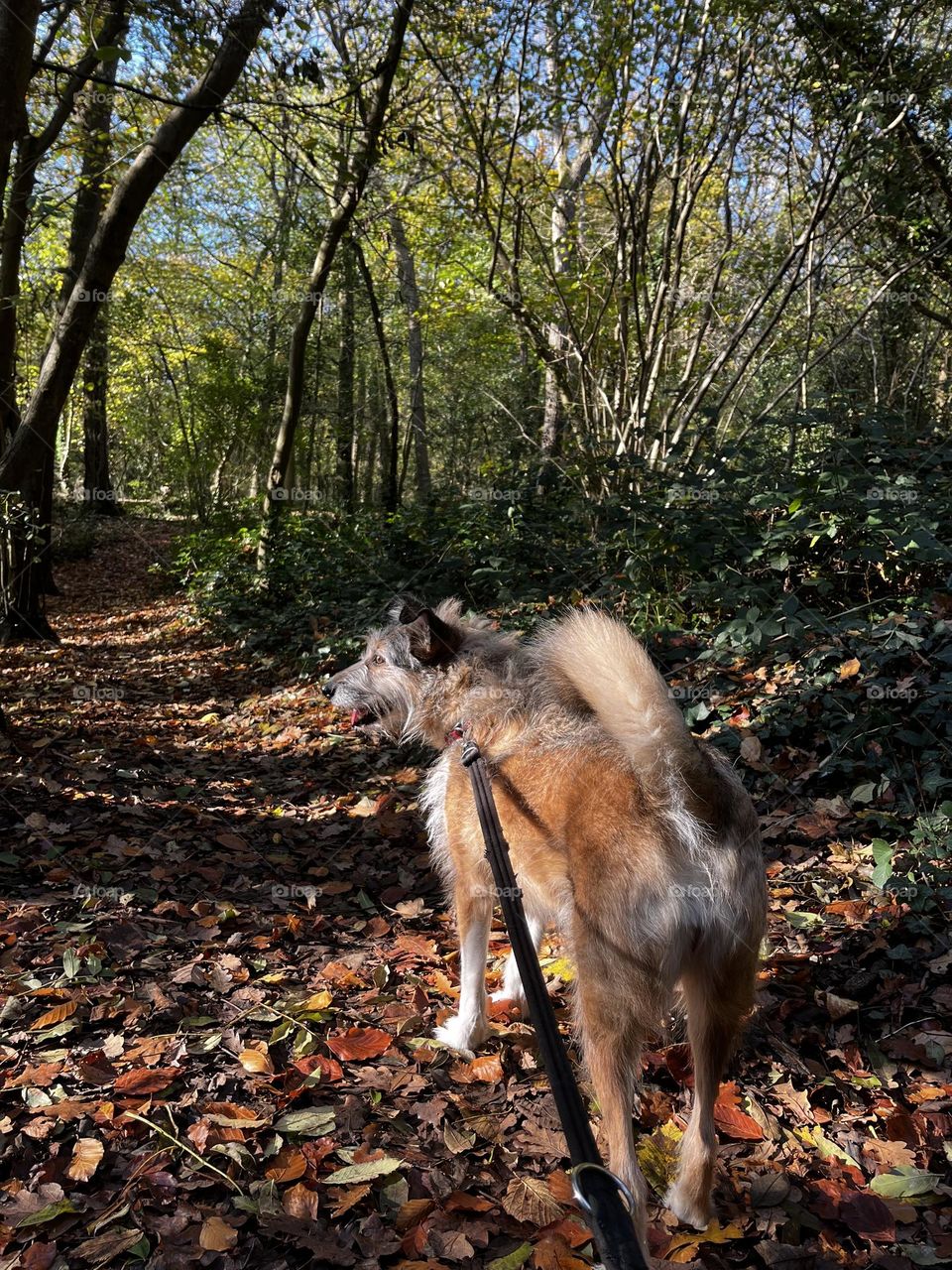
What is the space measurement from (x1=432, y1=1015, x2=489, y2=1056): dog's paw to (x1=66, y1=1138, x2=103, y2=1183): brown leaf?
1500 millimetres

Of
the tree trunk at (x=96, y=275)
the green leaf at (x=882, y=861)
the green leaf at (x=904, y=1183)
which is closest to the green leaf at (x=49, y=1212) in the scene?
the green leaf at (x=904, y=1183)

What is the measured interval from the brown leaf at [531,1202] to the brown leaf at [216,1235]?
909 millimetres

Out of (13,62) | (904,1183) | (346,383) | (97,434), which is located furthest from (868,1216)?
(97,434)

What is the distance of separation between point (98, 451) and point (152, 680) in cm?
1594

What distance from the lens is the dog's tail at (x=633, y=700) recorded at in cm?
266

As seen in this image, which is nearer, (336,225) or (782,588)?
(782,588)

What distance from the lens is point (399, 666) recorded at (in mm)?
4430

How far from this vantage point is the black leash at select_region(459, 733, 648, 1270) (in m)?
1.62

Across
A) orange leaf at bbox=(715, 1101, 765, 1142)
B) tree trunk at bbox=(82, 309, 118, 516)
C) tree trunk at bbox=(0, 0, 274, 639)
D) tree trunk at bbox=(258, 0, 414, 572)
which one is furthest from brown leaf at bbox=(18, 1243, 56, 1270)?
tree trunk at bbox=(82, 309, 118, 516)

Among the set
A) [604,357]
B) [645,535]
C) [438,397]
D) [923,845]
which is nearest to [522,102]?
A: [604,357]

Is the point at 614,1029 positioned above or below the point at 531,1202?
above

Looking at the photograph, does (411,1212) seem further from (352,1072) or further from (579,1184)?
(579,1184)

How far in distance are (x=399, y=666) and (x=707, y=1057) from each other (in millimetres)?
2465

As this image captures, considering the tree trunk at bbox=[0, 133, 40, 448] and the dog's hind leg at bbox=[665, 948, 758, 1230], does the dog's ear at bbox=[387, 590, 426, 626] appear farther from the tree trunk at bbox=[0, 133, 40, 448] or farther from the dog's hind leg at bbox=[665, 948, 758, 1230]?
the tree trunk at bbox=[0, 133, 40, 448]
